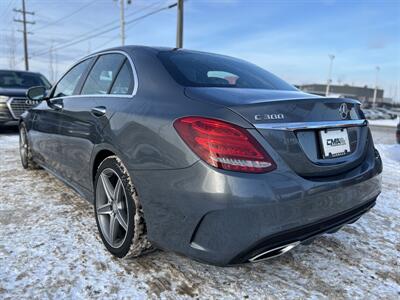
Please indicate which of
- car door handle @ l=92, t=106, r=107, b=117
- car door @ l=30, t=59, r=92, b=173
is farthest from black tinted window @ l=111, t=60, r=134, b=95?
car door @ l=30, t=59, r=92, b=173

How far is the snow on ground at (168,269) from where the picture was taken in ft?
6.69

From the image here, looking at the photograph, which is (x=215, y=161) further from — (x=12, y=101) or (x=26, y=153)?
(x=12, y=101)

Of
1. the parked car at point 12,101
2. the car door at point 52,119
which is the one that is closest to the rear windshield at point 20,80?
the parked car at point 12,101

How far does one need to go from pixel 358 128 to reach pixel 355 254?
3.27 ft

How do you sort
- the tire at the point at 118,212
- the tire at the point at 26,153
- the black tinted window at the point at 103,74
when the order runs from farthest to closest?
the tire at the point at 26,153 < the black tinted window at the point at 103,74 < the tire at the point at 118,212

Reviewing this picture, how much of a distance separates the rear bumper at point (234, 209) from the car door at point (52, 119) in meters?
1.82

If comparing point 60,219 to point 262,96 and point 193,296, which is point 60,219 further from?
point 262,96

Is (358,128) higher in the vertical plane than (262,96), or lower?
lower

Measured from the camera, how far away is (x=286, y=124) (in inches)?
70.9

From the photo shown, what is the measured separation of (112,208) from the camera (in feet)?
8.02

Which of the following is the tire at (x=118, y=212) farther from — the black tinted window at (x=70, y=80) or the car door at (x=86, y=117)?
the black tinted window at (x=70, y=80)

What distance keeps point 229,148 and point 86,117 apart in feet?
4.90

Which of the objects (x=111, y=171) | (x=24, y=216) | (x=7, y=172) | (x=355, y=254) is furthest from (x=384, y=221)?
(x=7, y=172)

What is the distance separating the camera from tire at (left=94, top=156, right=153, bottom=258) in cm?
212
